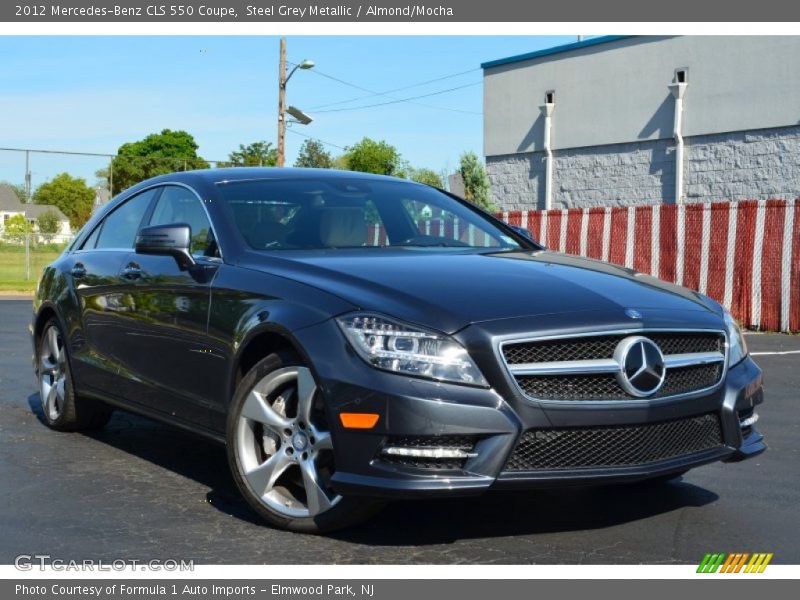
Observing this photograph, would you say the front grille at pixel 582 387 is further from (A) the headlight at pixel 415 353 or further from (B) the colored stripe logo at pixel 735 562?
(B) the colored stripe logo at pixel 735 562

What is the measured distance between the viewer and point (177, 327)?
582cm

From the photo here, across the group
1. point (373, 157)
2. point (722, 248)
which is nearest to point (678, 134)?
point (722, 248)

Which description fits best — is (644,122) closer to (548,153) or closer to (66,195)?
(548,153)

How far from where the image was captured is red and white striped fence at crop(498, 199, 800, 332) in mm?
16484

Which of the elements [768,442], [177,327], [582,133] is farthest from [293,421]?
[582,133]

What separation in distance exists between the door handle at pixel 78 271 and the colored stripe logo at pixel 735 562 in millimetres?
4181

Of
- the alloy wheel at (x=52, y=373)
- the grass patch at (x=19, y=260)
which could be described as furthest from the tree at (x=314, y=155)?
the alloy wheel at (x=52, y=373)

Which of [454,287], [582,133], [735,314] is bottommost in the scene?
[735,314]

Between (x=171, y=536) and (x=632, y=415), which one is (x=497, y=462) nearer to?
(x=632, y=415)

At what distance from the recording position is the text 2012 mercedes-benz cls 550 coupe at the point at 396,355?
443 centimetres

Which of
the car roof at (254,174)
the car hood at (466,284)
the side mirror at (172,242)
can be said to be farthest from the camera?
the car roof at (254,174)

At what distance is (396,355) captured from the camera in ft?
14.6

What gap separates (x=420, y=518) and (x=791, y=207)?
12.6 metres

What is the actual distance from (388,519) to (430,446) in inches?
34.1
